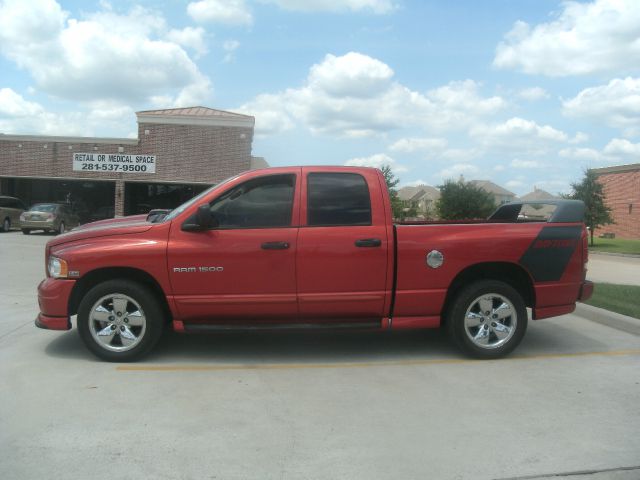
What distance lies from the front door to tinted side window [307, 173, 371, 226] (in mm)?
205

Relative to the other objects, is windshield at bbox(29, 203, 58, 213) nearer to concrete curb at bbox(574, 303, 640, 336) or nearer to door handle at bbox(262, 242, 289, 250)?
door handle at bbox(262, 242, 289, 250)

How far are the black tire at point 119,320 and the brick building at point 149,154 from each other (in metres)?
24.7

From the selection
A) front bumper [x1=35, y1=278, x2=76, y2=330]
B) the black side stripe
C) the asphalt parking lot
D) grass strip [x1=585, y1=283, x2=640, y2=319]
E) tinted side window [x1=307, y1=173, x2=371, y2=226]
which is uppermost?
tinted side window [x1=307, y1=173, x2=371, y2=226]

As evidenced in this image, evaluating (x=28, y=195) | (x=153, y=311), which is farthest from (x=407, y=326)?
(x=28, y=195)

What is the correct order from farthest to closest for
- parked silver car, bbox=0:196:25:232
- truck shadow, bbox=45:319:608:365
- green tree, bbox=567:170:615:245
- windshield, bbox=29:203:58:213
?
green tree, bbox=567:170:615:245 → parked silver car, bbox=0:196:25:232 → windshield, bbox=29:203:58:213 → truck shadow, bbox=45:319:608:365

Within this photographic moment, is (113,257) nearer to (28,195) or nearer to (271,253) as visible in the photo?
(271,253)

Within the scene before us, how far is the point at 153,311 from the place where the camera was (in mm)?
5262

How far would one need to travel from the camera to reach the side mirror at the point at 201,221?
5.08 m

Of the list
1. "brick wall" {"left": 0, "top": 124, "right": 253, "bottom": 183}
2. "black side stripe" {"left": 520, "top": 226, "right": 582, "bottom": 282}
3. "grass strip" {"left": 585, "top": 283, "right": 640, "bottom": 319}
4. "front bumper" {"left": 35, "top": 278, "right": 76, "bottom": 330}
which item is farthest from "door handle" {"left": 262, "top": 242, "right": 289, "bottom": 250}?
"brick wall" {"left": 0, "top": 124, "right": 253, "bottom": 183}

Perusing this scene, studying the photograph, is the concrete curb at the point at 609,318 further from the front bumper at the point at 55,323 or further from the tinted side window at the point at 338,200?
the front bumper at the point at 55,323

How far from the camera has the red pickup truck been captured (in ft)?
17.1

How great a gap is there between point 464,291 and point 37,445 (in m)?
3.92

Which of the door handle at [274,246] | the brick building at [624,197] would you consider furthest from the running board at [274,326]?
the brick building at [624,197]

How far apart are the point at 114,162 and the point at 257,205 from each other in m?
27.1
